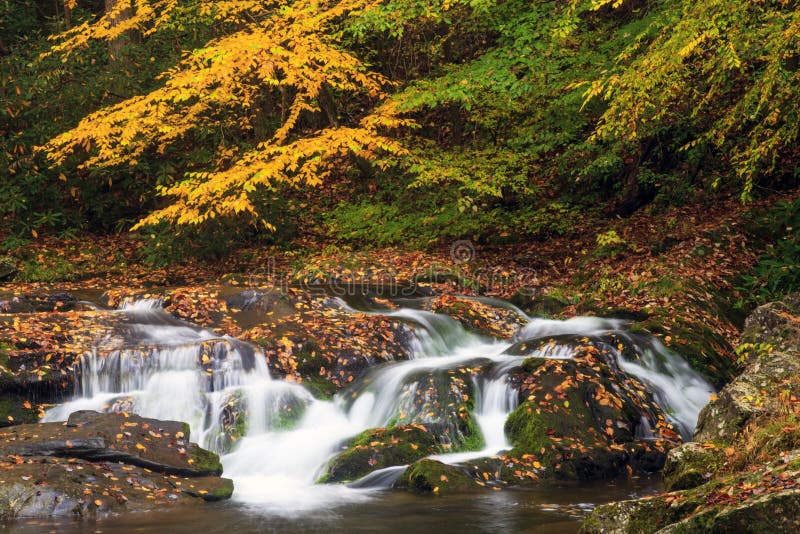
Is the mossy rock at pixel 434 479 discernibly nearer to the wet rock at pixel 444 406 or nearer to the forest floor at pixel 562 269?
the wet rock at pixel 444 406

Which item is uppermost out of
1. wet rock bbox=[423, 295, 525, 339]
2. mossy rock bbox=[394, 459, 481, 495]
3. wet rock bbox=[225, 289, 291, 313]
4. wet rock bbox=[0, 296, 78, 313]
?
wet rock bbox=[0, 296, 78, 313]

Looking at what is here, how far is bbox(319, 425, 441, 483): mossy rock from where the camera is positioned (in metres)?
7.11

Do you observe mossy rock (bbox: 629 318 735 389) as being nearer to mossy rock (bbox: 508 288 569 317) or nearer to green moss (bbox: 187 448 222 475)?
mossy rock (bbox: 508 288 569 317)

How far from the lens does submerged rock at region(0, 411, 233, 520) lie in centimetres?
588

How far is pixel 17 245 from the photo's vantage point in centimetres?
1548

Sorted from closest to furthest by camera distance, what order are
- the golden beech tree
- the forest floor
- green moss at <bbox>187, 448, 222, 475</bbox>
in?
green moss at <bbox>187, 448, 222, 475</bbox> → the forest floor → the golden beech tree

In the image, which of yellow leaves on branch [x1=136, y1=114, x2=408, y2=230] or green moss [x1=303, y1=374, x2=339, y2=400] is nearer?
green moss [x1=303, y1=374, x2=339, y2=400]

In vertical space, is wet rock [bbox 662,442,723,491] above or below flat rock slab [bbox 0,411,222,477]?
below

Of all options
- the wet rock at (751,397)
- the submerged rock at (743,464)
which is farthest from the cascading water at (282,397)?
the submerged rock at (743,464)

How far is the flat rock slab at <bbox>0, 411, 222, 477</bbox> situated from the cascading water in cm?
54

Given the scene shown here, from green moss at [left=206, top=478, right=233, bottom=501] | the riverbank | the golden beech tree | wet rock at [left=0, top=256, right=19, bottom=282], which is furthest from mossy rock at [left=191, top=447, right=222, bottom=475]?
wet rock at [left=0, top=256, right=19, bottom=282]

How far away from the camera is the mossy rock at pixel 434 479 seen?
6508 mm

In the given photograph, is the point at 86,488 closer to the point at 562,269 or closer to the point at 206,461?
the point at 206,461

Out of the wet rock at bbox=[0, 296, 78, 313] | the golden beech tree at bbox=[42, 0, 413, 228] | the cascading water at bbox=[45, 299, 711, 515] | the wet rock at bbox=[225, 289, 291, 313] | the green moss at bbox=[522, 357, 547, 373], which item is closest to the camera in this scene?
the cascading water at bbox=[45, 299, 711, 515]
